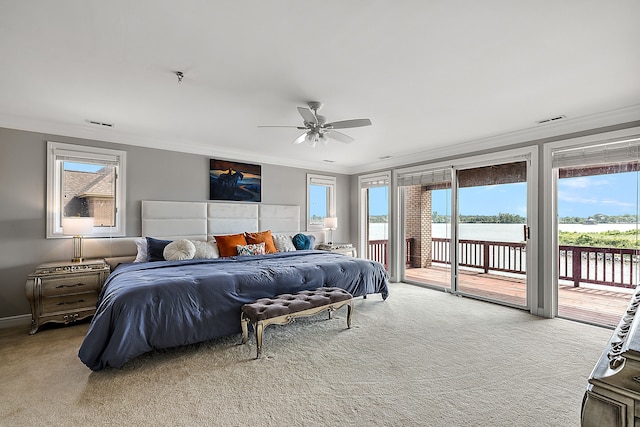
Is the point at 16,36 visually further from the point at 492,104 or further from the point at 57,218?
the point at 492,104

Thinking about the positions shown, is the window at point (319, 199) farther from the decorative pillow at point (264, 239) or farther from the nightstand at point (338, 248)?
the decorative pillow at point (264, 239)

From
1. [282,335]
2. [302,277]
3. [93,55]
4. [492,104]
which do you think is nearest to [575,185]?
[492,104]

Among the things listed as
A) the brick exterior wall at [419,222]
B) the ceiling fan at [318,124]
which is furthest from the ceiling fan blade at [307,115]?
the brick exterior wall at [419,222]

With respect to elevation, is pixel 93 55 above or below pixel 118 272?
above

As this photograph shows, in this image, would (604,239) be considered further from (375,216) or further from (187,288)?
(187,288)

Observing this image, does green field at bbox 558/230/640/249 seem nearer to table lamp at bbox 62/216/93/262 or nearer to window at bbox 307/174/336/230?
window at bbox 307/174/336/230

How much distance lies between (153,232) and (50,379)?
2.41m

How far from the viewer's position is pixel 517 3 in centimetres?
170

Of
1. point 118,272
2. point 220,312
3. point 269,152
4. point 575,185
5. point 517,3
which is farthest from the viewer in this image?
point 269,152

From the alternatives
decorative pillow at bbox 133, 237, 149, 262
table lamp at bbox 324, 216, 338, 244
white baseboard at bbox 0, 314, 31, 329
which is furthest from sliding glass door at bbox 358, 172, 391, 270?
white baseboard at bbox 0, 314, 31, 329

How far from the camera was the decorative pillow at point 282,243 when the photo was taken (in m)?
5.28

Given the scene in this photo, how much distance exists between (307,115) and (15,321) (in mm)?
4274

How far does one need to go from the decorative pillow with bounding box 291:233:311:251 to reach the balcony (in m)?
2.10

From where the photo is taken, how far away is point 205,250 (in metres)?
4.44
